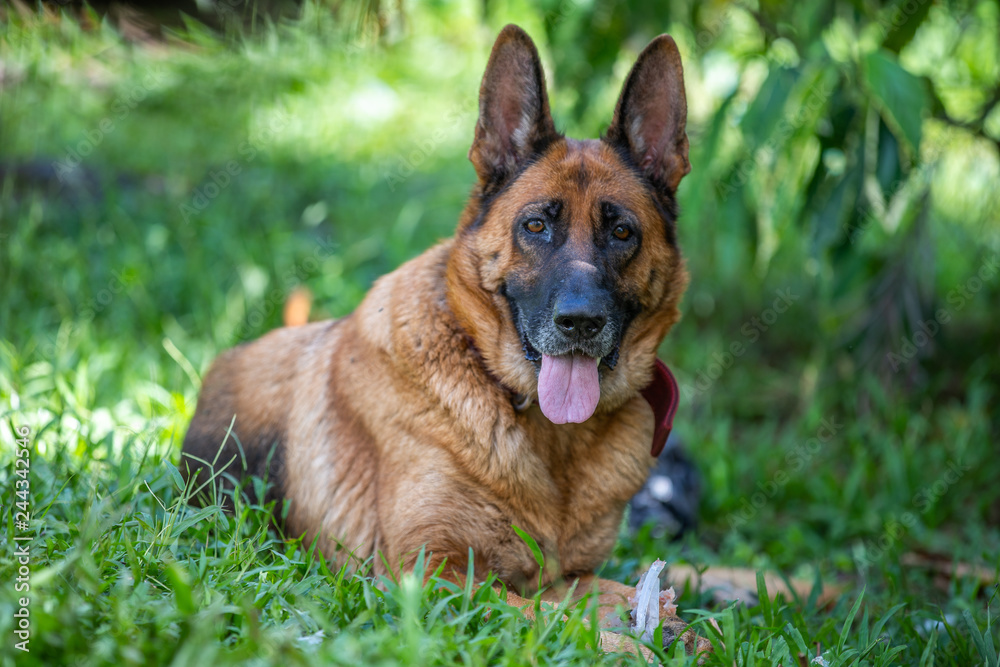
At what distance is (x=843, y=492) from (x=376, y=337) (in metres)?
3.08

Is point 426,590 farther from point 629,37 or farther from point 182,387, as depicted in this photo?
point 629,37

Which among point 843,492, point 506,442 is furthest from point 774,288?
point 506,442

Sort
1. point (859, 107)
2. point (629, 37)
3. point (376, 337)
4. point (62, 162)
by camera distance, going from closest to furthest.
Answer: point (376, 337) < point (859, 107) < point (629, 37) < point (62, 162)

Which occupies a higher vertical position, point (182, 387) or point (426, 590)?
point (426, 590)

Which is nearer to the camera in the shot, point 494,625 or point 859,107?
point 494,625

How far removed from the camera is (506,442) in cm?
271

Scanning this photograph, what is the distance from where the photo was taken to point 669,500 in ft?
14.1
